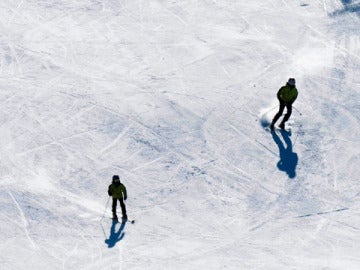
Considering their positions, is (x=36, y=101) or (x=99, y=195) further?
(x=36, y=101)

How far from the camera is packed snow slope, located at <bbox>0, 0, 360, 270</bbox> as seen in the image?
13.2m

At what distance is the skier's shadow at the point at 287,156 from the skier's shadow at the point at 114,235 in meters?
3.99

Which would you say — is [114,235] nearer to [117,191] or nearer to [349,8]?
[117,191]

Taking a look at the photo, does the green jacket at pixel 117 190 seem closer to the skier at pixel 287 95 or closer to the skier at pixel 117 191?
the skier at pixel 117 191

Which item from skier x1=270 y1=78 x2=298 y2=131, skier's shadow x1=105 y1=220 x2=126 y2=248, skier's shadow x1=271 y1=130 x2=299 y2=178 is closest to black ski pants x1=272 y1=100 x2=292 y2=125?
skier x1=270 y1=78 x2=298 y2=131

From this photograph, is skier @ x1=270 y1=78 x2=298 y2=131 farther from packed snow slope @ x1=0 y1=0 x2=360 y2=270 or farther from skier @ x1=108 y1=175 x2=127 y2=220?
skier @ x1=108 y1=175 x2=127 y2=220

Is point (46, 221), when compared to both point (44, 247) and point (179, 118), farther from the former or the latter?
point (179, 118)

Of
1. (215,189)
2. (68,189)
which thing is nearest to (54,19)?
(68,189)

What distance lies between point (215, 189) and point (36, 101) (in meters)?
5.46

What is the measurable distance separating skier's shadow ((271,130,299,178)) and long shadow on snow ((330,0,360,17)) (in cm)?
599

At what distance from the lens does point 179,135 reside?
1582cm

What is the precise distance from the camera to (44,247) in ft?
42.9

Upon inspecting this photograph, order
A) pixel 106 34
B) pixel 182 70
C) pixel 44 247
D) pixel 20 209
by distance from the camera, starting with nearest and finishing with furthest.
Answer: pixel 44 247 < pixel 20 209 < pixel 182 70 < pixel 106 34

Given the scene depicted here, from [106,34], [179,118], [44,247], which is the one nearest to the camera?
[44,247]
